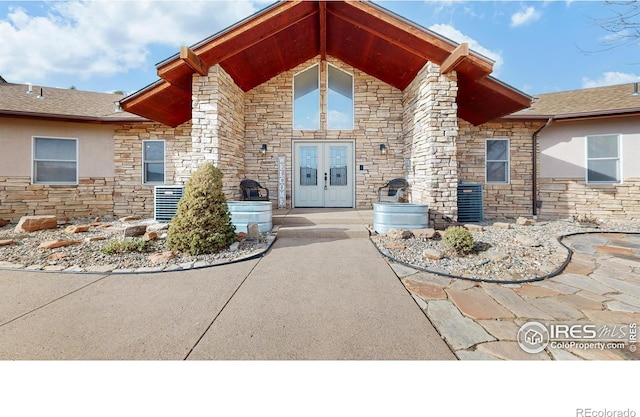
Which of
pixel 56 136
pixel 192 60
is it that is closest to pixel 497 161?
pixel 192 60

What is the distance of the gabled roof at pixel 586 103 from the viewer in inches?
250

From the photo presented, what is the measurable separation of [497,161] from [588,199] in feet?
8.15

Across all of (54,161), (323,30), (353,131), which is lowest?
(54,161)

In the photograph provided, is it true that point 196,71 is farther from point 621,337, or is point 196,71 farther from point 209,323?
point 621,337

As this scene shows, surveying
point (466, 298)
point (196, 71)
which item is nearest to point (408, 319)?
point (466, 298)

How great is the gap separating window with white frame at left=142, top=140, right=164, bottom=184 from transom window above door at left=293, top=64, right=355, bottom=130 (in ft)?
13.7

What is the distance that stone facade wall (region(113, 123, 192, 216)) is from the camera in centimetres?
743

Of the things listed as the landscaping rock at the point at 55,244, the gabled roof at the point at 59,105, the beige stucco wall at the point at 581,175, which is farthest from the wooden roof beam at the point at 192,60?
the beige stucco wall at the point at 581,175

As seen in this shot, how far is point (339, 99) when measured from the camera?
24.2 ft

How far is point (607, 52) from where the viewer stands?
3.83 m

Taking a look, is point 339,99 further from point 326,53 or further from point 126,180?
point 126,180

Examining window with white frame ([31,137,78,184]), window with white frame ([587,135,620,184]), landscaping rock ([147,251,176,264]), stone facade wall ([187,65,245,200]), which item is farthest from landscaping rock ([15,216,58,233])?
window with white frame ([587,135,620,184])

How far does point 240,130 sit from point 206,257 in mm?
4355

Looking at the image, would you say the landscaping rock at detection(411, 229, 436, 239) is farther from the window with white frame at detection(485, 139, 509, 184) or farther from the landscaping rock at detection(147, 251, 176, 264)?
the window with white frame at detection(485, 139, 509, 184)
